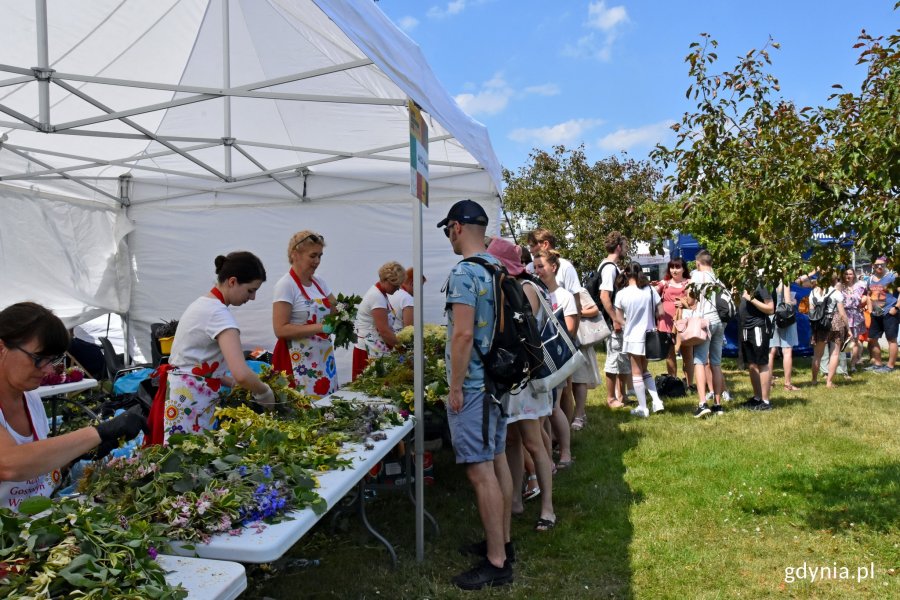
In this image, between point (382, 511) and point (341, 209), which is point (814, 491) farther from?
point (341, 209)

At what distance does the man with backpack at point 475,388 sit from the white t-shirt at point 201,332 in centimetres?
102

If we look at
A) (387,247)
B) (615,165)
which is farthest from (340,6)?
(615,165)

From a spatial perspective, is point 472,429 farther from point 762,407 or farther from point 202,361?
point 762,407

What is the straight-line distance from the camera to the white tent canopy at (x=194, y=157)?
5440mm

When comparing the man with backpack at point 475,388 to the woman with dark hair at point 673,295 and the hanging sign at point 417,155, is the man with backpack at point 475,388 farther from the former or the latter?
the woman with dark hair at point 673,295

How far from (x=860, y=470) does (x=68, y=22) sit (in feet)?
23.2

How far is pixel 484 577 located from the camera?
131 inches

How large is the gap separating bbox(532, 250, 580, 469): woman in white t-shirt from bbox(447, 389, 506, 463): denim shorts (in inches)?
68.2

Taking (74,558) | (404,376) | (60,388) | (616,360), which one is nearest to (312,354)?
(404,376)

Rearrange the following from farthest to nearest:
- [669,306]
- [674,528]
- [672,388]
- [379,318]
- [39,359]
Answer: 1. [672,388]
2. [669,306]
3. [379,318]
4. [674,528]
5. [39,359]

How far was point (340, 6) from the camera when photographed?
294cm

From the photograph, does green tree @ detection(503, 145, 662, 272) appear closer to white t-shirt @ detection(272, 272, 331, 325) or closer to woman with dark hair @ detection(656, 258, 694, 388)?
woman with dark hair @ detection(656, 258, 694, 388)

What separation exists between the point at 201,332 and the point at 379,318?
1994 mm

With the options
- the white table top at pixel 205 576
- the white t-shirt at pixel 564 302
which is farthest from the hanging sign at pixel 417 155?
the white table top at pixel 205 576
